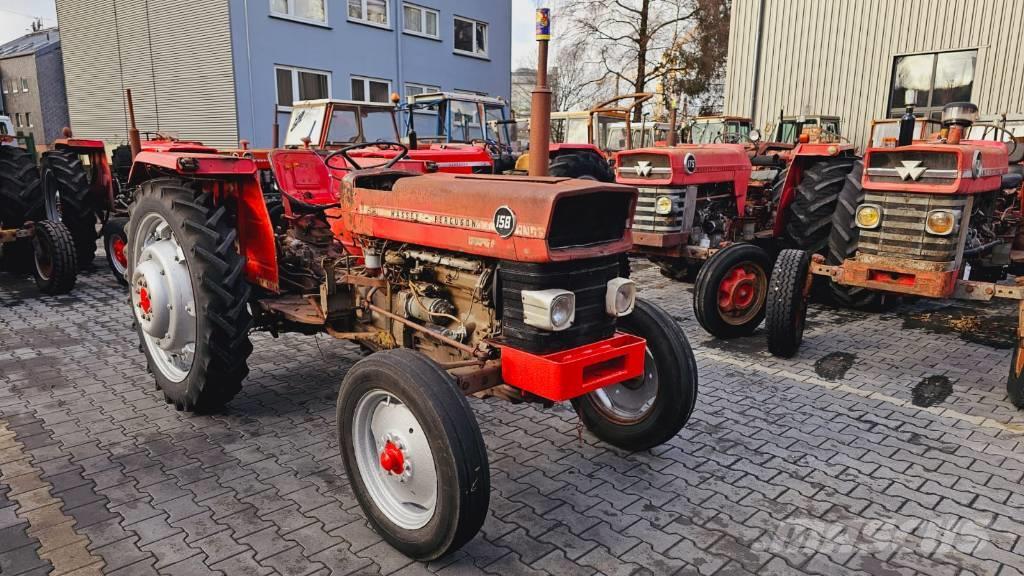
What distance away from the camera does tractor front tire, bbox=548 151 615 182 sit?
7.71 meters

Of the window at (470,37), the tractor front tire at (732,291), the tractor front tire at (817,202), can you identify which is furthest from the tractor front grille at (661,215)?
the window at (470,37)

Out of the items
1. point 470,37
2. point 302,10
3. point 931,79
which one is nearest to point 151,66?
point 302,10

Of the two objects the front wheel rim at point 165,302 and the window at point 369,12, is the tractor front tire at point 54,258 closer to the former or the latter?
the front wheel rim at point 165,302

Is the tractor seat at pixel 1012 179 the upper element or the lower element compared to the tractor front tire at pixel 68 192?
upper

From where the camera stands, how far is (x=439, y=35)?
55.9 ft

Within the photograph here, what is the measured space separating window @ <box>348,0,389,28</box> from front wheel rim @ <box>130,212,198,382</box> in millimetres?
12858

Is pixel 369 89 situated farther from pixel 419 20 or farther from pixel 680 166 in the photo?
pixel 680 166

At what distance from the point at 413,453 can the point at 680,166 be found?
4.01m

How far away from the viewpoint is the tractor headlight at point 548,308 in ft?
7.53

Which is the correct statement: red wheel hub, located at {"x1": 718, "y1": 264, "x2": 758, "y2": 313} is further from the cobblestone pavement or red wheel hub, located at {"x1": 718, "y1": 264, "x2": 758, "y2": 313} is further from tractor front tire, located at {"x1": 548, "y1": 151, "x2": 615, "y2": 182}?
tractor front tire, located at {"x1": 548, "y1": 151, "x2": 615, "y2": 182}

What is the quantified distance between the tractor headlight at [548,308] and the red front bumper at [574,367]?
121 mm

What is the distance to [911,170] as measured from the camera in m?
4.04

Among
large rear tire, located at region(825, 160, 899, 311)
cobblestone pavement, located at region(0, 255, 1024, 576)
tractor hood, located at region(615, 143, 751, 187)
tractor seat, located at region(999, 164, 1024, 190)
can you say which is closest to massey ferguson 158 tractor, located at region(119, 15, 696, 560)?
cobblestone pavement, located at region(0, 255, 1024, 576)

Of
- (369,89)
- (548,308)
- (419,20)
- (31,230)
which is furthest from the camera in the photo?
(419,20)
